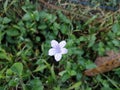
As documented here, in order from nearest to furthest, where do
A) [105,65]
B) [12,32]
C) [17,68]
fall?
[17,68] < [105,65] < [12,32]

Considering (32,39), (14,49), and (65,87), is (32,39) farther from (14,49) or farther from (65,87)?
(65,87)

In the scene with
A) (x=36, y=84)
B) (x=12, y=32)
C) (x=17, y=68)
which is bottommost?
(x=36, y=84)

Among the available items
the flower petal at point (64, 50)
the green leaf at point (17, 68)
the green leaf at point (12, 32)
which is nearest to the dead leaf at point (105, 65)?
the flower petal at point (64, 50)

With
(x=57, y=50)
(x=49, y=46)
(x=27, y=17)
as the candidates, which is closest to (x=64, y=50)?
(x=57, y=50)

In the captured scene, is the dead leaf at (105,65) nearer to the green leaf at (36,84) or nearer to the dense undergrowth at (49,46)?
the dense undergrowth at (49,46)

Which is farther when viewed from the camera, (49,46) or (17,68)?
(49,46)

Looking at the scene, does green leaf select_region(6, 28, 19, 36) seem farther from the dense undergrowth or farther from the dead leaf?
the dead leaf

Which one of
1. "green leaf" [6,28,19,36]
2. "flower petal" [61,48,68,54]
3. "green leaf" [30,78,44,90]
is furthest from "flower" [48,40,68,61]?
"green leaf" [6,28,19,36]

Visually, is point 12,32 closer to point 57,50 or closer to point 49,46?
point 49,46
